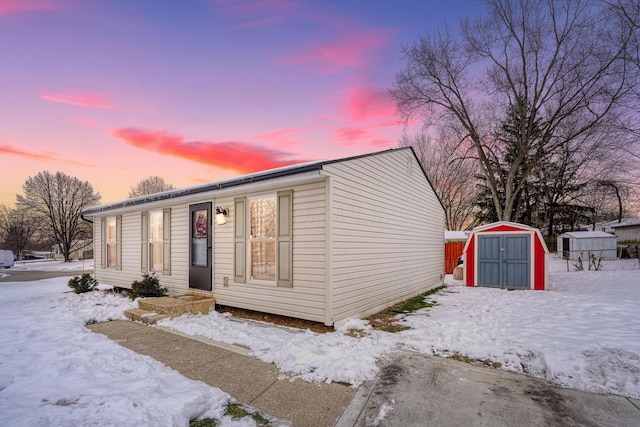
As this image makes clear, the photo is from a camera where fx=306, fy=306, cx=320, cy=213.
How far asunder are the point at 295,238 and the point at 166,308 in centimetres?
296

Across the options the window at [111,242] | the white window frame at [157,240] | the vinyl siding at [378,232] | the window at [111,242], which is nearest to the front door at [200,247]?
the white window frame at [157,240]

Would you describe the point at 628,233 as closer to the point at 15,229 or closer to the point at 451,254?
the point at 451,254

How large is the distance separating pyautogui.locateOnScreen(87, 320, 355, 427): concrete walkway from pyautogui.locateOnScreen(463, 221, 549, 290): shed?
9529mm

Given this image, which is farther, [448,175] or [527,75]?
[448,175]

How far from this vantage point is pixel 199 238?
7.32 metres

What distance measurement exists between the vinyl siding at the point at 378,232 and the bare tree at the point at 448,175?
13.4m

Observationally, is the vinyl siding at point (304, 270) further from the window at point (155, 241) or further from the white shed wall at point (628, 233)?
the white shed wall at point (628, 233)

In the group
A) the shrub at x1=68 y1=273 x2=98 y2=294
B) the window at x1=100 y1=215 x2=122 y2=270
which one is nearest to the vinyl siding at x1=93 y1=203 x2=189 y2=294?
the window at x1=100 y1=215 x2=122 y2=270

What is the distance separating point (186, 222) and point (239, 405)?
5.70 meters

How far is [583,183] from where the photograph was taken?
23.6 meters

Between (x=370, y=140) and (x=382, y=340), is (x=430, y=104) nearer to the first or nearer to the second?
(x=370, y=140)

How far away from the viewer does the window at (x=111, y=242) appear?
33.5 ft

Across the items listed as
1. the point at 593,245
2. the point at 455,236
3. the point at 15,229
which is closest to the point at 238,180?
the point at 455,236

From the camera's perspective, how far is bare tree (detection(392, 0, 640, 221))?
1397cm
